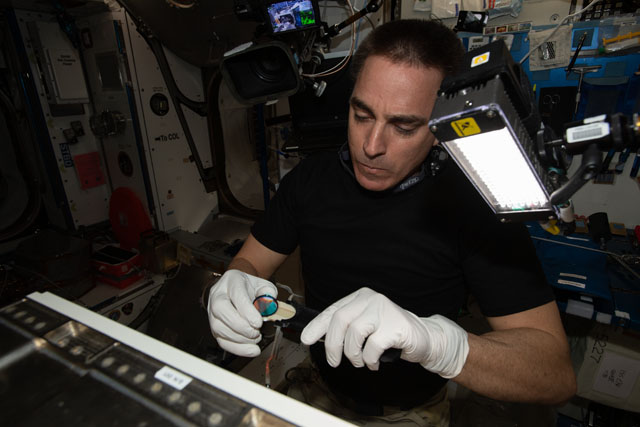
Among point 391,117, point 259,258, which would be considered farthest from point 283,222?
point 391,117

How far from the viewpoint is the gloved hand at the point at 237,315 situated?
981mm

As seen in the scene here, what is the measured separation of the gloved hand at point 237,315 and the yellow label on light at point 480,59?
2.68 ft

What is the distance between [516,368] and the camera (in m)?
0.87

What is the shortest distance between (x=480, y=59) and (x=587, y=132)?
0.20 meters

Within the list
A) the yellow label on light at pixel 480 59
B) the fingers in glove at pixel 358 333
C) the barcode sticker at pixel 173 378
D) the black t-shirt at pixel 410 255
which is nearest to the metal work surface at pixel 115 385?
the barcode sticker at pixel 173 378

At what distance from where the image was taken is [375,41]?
1.11 m

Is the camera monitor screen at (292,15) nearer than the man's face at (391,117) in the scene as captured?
No

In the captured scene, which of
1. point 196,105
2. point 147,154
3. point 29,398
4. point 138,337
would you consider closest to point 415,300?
point 138,337

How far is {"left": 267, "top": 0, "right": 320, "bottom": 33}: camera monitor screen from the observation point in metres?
1.71

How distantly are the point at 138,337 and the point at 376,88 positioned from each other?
908 mm

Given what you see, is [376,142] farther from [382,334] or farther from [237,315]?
[237,315]

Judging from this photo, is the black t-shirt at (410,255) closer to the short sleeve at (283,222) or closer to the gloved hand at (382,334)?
the short sleeve at (283,222)

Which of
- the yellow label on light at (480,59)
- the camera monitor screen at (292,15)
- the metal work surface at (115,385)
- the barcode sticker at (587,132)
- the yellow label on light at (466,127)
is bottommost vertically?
the metal work surface at (115,385)

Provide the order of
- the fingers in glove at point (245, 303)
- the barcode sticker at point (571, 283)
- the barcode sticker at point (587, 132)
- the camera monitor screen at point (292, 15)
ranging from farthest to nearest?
the camera monitor screen at point (292, 15) → the barcode sticker at point (571, 283) → the fingers in glove at point (245, 303) → the barcode sticker at point (587, 132)
